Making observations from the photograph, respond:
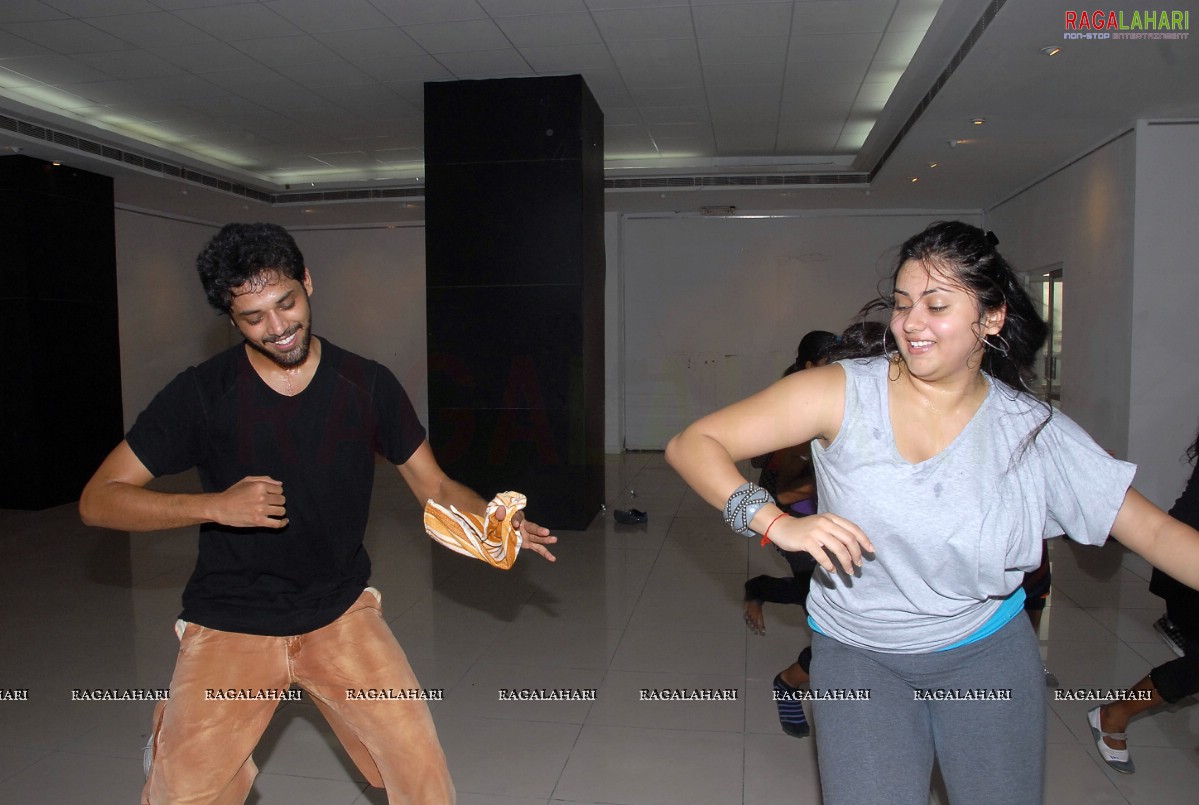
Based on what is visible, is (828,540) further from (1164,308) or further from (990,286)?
(1164,308)

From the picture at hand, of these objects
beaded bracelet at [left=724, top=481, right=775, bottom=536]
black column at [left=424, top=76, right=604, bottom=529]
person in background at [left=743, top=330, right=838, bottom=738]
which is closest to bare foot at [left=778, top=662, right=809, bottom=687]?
person in background at [left=743, top=330, right=838, bottom=738]

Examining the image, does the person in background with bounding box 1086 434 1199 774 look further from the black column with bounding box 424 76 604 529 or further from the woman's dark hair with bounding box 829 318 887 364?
the black column with bounding box 424 76 604 529

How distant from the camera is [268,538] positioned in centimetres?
211

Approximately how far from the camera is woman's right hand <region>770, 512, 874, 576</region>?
5.00 ft

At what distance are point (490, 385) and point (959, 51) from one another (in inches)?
153

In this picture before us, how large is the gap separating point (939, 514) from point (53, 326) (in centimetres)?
867

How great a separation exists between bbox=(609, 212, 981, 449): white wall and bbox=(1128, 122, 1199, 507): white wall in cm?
488

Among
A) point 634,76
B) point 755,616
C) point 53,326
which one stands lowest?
point 755,616

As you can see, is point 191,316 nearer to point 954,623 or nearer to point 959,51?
point 959,51

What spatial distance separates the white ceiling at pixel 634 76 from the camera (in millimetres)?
5152

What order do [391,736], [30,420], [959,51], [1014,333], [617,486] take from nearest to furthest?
[1014,333] → [391,736] → [959,51] → [30,420] → [617,486]

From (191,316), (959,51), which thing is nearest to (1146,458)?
(959,51)

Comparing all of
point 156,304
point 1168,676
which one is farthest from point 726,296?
point 1168,676

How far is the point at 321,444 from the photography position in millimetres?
2152
